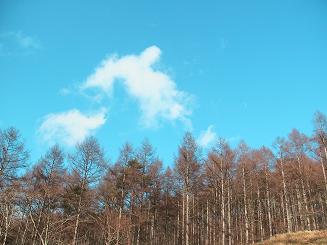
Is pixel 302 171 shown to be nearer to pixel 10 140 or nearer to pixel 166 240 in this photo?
pixel 166 240

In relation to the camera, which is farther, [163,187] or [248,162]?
[163,187]

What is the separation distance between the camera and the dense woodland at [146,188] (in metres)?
29.5

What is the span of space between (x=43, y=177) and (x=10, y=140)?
6134 mm

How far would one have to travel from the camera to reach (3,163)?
27547 millimetres

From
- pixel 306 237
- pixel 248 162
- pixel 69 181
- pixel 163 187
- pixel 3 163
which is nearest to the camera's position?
pixel 306 237

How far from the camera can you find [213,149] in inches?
1331

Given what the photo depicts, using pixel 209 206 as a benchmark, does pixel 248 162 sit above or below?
above

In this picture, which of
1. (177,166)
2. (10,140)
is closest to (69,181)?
(10,140)

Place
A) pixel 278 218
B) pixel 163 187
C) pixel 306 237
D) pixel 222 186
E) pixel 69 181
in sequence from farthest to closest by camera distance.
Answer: pixel 278 218
pixel 163 187
pixel 69 181
pixel 222 186
pixel 306 237

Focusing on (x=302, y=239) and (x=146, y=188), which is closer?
(x=302, y=239)

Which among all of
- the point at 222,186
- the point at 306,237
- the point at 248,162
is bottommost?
the point at 306,237

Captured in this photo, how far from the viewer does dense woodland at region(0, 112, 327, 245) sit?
2953 centimetres

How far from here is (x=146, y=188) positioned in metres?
37.7

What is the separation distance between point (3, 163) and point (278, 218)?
33.6m
